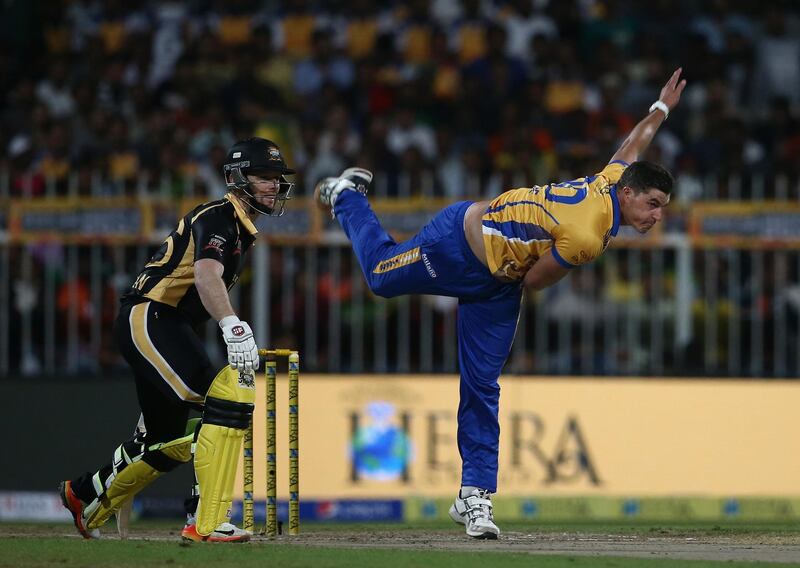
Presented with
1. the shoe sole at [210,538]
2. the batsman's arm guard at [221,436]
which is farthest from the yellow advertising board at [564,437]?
the batsman's arm guard at [221,436]

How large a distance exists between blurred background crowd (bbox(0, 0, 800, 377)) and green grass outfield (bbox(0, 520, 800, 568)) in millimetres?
3957

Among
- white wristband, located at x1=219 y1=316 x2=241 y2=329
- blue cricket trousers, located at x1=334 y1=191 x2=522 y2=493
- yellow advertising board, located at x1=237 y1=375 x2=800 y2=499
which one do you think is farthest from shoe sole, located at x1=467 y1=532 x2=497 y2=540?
yellow advertising board, located at x1=237 y1=375 x2=800 y2=499

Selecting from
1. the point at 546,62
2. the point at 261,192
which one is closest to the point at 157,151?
the point at 546,62

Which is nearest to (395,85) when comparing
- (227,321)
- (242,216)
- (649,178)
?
(242,216)

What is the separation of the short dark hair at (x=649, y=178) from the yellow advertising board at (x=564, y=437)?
5051 millimetres

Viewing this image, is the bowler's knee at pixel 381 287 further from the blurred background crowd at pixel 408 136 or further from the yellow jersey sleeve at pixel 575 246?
the blurred background crowd at pixel 408 136

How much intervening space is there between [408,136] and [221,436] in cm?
818

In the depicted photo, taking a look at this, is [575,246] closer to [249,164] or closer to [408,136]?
[249,164]

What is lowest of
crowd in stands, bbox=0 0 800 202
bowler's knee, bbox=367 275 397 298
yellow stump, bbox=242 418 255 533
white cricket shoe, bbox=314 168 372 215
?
yellow stump, bbox=242 418 255 533

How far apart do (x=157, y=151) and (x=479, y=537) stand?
7.94 m

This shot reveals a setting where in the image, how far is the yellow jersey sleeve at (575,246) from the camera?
323 inches

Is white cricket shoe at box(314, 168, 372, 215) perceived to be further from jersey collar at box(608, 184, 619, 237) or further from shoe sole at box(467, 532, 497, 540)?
shoe sole at box(467, 532, 497, 540)

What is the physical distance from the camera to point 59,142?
15.5 meters

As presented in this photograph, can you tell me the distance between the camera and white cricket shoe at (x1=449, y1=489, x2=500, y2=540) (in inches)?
340
